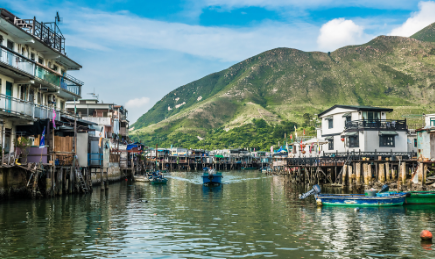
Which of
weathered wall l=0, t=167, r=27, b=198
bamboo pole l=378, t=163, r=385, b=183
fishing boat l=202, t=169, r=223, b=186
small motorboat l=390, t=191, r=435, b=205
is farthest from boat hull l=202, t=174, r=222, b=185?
small motorboat l=390, t=191, r=435, b=205

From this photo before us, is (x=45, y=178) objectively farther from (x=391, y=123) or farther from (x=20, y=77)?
(x=391, y=123)

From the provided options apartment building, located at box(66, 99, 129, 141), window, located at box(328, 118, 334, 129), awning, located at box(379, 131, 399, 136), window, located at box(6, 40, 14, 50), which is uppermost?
window, located at box(6, 40, 14, 50)

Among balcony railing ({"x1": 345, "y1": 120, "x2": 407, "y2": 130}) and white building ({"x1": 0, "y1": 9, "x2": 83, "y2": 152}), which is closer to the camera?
white building ({"x1": 0, "y1": 9, "x2": 83, "y2": 152})

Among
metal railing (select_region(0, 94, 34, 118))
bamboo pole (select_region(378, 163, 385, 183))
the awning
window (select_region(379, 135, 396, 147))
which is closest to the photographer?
metal railing (select_region(0, 94, 34, 118))

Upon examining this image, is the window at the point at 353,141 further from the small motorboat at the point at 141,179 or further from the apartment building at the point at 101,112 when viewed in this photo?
the apartment building at the point at 101,112

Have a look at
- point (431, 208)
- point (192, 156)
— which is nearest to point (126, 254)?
point (431, 208)

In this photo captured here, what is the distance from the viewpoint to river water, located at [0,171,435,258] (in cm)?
1780

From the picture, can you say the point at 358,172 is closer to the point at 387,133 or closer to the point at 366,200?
the point at 387,133

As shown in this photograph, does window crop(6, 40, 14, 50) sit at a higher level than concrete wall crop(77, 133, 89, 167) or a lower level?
higher

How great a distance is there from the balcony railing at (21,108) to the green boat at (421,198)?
37.5 meters

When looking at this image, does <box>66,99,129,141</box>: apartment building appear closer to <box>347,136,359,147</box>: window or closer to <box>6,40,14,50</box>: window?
<box>6,40,14,50</box>: window

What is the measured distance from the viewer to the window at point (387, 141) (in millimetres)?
55700

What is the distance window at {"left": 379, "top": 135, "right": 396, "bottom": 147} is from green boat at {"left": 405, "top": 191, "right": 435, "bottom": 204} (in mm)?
22411

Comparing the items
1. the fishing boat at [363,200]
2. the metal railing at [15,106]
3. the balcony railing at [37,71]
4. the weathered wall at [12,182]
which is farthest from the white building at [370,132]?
the weathered wall at [12,182]
